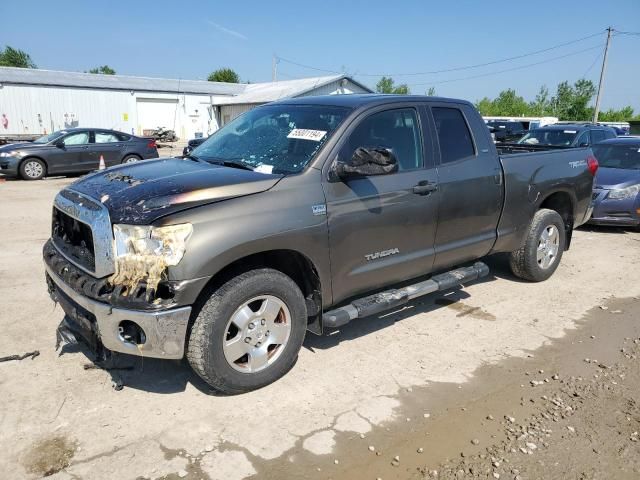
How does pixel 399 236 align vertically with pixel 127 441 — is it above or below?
above

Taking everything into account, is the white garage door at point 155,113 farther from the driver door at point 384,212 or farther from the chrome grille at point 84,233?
the driver door at point 384,212

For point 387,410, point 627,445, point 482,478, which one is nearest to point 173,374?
point 387,410

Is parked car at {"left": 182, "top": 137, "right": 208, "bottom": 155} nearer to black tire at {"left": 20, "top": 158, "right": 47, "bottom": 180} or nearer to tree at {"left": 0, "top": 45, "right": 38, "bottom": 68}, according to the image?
black tire at {"left": 20, "top": 158, "right": 47, "bottom": 180}

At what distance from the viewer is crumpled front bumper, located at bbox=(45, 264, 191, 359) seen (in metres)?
2.96

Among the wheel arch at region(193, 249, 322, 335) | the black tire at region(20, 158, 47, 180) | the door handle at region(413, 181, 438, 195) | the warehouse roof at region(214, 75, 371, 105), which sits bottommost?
the black tire at region(20, 158, 47, 180)

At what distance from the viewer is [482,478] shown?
8.96ft

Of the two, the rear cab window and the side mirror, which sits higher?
the rear cab window

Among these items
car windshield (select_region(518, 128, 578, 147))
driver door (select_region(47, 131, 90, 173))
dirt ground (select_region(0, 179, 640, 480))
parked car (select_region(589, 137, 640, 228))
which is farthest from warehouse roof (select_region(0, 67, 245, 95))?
parked car (select_region(589, 137, 640, 228))

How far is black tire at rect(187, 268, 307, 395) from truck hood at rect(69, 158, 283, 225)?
568mm

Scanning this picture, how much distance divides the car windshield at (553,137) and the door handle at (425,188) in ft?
30.6

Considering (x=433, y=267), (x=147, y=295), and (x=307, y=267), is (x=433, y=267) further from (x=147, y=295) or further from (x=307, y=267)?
(x=147, y=295)

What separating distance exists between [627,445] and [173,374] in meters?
3.03

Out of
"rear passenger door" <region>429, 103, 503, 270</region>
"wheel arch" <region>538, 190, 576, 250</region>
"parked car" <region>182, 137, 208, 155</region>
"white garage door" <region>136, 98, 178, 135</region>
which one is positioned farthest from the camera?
"white garage door" <region>136, 98, 178, 135</region>

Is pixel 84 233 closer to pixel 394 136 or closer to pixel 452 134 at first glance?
pixel 394 136
